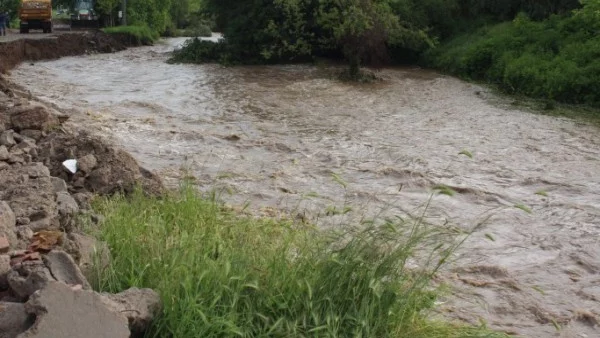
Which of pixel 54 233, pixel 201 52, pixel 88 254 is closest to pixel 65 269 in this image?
pixel 88 254

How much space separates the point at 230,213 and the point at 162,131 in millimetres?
7777

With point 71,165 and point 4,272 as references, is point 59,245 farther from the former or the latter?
point 71,165

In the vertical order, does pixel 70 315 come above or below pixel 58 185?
above

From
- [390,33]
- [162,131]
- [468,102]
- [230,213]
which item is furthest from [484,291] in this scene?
[390,33]

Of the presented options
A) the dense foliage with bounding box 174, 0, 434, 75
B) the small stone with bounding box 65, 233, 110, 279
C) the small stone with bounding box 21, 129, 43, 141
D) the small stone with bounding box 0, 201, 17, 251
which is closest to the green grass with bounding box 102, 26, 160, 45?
the dense foliage with bounding box 174, 0, 434, 75

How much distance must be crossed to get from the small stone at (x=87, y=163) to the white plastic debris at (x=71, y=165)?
0.05m

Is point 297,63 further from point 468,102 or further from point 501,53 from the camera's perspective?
point 468,102

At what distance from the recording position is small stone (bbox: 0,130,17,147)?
30.4 feet

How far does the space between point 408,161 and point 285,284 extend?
25.4ft

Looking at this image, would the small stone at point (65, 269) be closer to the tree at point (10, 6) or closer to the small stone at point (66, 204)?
the small stone at point (66, 204)

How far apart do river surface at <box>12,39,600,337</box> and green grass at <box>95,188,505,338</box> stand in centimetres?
70

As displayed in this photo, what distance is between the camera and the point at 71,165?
844 cm

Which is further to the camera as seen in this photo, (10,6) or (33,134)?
(10,6)

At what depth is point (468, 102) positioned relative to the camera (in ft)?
66.0
